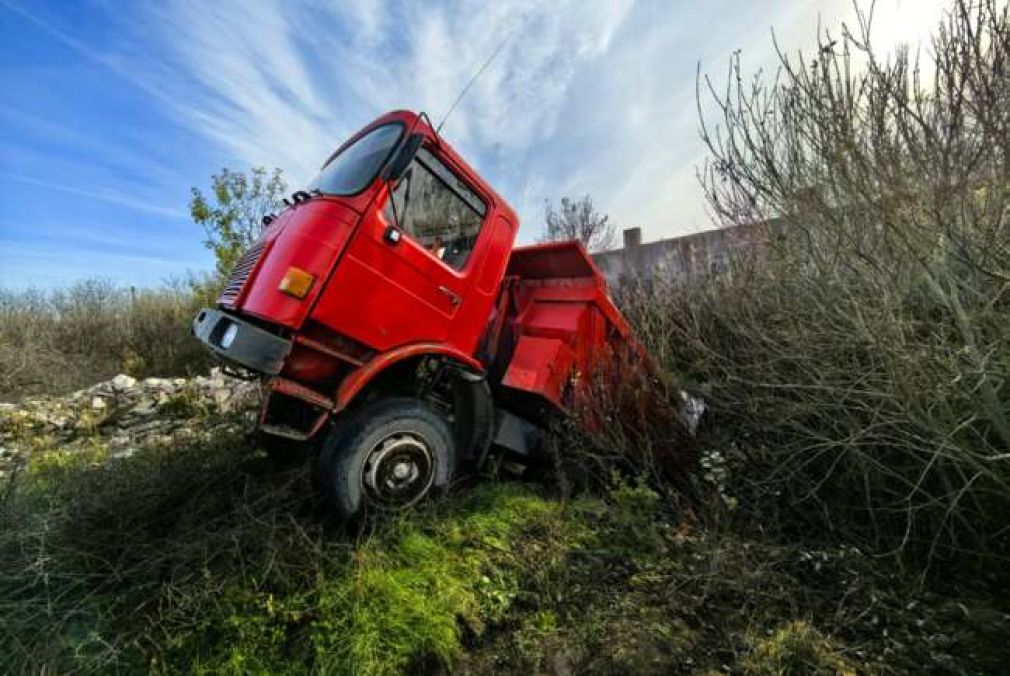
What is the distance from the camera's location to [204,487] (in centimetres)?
300

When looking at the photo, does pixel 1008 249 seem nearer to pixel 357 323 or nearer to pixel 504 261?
pixel 504 261

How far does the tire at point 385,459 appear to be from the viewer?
276 centimetres

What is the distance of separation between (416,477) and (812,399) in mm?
2749

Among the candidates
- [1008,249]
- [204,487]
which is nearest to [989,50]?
[1008,249]

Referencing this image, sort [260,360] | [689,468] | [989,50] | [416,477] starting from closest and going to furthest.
Result: [989,50], [260,360], [416,477], [689,468]

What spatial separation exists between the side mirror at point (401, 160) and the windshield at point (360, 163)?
0.22ft

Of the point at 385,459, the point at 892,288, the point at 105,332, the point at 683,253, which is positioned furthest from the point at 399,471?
the point at 105,332

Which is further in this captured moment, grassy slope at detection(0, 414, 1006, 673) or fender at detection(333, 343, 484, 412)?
fender at detection(333, 343, 484, 412)

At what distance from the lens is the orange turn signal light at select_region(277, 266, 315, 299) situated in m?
2.74

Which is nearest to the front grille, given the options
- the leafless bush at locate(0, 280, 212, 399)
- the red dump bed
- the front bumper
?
the front bumper

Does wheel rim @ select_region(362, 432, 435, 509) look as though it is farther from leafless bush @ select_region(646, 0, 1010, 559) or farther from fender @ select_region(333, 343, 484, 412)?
leafless bush @ select_region(646, 0, 1010, 559)

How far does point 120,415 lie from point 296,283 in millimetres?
5607

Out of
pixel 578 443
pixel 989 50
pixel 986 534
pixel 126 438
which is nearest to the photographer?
pixel 989 50

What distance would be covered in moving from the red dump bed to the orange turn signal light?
163 cm
